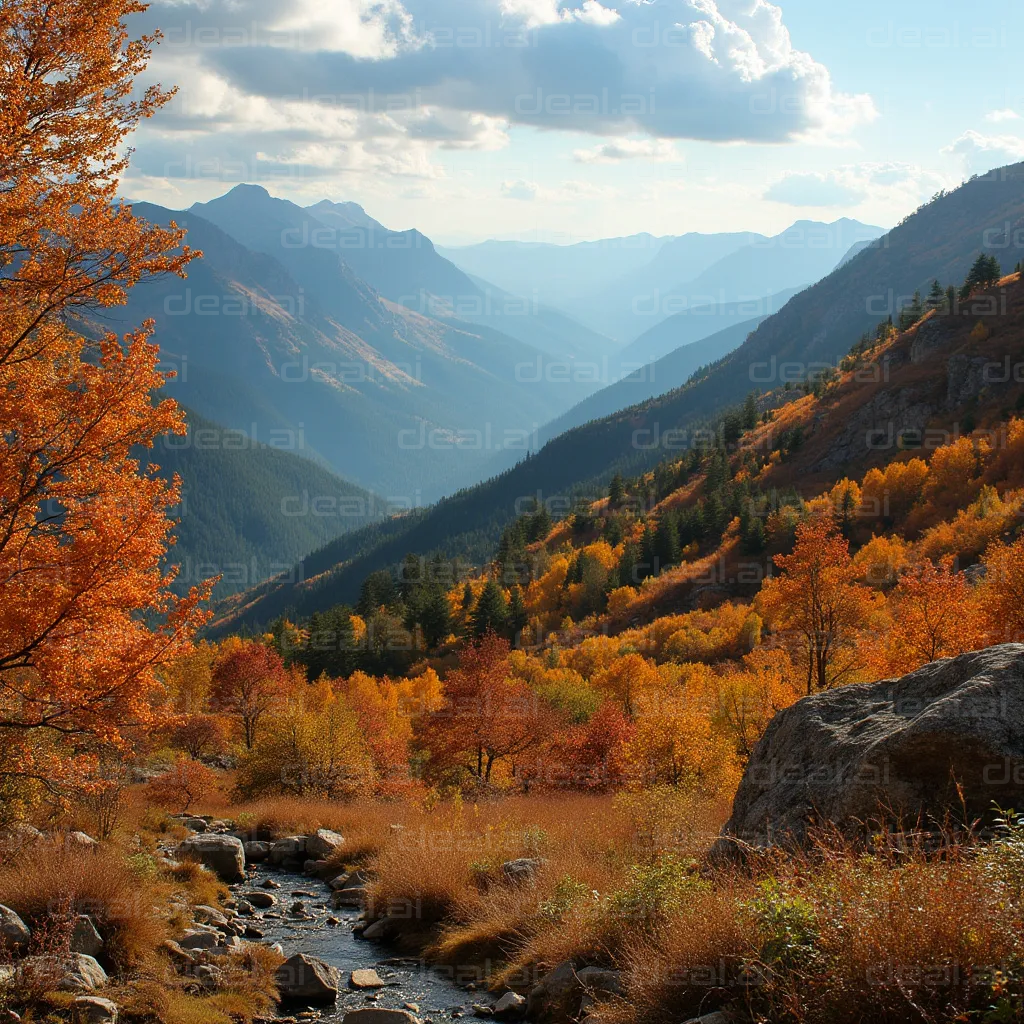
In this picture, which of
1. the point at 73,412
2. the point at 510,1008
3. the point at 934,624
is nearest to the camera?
the point at 73,412

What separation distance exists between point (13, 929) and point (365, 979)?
21.2ft

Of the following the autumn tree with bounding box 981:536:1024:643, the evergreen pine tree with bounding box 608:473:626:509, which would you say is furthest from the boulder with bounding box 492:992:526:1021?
the evergreen pine tree with bounding box 608:473:626:509

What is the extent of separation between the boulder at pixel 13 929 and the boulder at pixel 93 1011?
5.60 ft

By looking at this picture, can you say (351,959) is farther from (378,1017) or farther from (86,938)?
(86,938)

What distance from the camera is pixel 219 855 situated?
76.7 ft

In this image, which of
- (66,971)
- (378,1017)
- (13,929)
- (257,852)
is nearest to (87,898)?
(13,929)

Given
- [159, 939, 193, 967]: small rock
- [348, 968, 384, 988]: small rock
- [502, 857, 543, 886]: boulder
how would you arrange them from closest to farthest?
[159, 939, 193, 967]: small rock, [348, 968, 384, 988]: small rock, [502, 857, 543, 886]: boulder

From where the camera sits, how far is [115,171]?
11.9 meters

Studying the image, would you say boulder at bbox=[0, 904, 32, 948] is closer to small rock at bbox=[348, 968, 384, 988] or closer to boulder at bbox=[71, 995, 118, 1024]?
boulder at bbox=[71, 995, 118, 1024]

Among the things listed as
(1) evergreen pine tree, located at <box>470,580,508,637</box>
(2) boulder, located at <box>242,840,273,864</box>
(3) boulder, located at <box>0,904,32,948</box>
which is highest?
(3) boulder, located at <box>0,904,32,948</box>

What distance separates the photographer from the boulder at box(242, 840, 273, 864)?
86.5ft

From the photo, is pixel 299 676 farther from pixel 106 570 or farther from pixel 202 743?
pixel 106 570

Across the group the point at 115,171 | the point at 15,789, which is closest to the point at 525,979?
the point at 15,789

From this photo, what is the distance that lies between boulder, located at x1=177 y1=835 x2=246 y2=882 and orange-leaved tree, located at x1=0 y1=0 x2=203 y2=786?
13.1 meters
